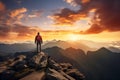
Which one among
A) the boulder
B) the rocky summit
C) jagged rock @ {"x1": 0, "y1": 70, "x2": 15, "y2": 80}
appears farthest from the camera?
the boulder

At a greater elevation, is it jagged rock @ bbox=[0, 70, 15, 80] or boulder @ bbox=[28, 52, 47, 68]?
boulder @ bbox=[28, 52, 47, 68]

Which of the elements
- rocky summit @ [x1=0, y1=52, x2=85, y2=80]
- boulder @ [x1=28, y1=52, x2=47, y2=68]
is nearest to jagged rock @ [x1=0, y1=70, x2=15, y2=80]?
rocky summit @ [x1=0, y1=52, x2=85, y2=80]

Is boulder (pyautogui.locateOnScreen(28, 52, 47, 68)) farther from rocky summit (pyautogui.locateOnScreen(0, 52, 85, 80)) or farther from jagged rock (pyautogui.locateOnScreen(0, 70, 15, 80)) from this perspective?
jagged rock (pyautogui.locateOnScreen(0, 70, 15, 80))

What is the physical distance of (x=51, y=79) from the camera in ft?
123

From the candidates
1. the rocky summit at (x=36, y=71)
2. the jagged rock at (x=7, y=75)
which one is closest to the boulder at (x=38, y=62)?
the rocky summit at (x=36, y=71)

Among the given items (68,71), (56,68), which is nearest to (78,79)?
(68,71)

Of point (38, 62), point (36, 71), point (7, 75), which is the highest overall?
point (38, 62)

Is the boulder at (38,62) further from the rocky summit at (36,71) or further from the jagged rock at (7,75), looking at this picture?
the jagged rock at (7,75)

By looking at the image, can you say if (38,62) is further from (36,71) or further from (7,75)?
(7,75)

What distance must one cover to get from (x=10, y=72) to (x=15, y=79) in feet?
10.8

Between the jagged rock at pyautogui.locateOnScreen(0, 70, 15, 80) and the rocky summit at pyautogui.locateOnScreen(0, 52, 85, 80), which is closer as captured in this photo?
the rocky summit at pyautogui.locateOnScreen(0, 52, 85, 80)

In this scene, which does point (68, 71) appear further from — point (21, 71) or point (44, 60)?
point (21, 71)

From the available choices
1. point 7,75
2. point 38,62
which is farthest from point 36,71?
point 7,75

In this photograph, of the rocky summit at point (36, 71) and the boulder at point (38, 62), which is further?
the boulder at point (38, 62)
